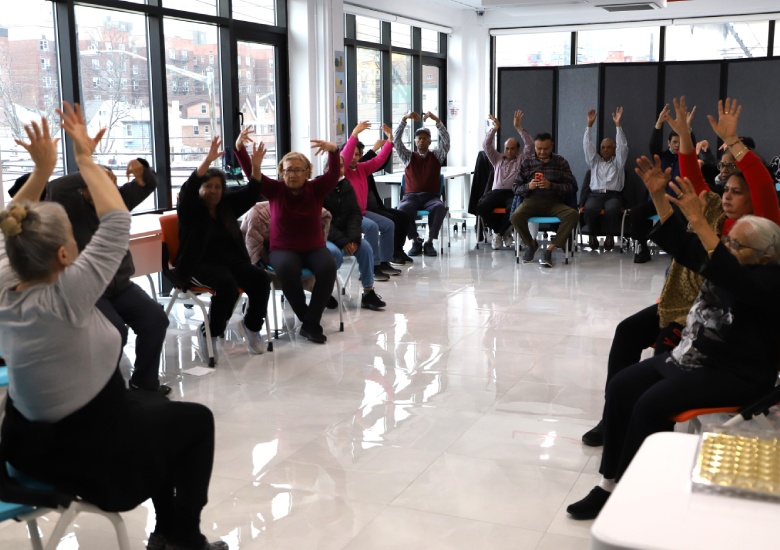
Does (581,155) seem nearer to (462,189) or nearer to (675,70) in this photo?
(675,70)

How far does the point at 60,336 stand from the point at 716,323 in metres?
2.11

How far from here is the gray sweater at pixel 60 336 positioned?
225 centimetres

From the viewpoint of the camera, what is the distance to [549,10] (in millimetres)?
11305

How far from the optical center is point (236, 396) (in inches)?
182

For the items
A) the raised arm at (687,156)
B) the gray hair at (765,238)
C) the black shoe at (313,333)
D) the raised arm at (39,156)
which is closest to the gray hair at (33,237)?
the raised arm at (39,156)

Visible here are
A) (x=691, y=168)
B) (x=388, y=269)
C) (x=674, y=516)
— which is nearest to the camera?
A: (x=674, y=516)

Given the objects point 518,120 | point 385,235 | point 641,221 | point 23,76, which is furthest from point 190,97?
point 641,221

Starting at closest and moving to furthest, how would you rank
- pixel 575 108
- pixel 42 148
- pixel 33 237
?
pixel 33 237
pixel 42 148
pixel 575 108

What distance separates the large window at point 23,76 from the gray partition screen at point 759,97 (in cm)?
706

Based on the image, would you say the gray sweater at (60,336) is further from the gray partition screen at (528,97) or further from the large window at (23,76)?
the gray partition screen at (528,97)

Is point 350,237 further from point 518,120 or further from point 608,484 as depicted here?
point 608,484

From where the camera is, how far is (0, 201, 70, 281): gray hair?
2210 millimetres

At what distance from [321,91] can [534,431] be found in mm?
6132

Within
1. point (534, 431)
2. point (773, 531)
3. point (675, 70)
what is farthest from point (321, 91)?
point (773, 531)
